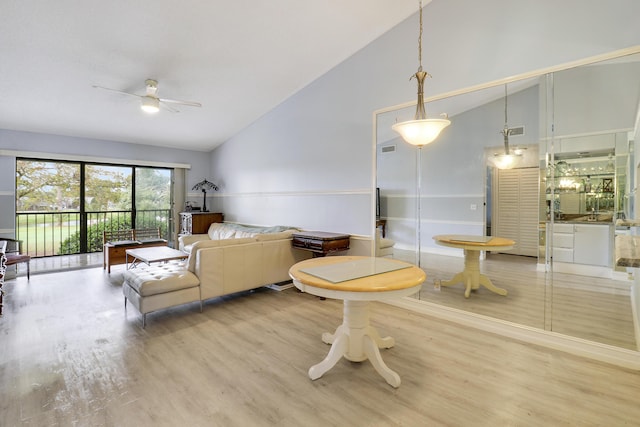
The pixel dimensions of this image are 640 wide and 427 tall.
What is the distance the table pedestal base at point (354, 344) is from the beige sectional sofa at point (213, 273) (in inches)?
70.2

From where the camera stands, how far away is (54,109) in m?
4.48

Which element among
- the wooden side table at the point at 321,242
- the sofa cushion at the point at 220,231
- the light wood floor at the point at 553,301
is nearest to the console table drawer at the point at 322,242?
the wooden side table at the point at 321,242

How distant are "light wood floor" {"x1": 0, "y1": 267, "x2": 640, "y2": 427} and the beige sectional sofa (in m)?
0.26

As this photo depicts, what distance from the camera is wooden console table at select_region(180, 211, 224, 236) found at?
21.3 feet

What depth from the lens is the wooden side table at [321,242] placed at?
3.95 m

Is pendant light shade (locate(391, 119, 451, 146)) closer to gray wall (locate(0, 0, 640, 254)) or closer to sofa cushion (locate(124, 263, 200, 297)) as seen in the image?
gray wall (locate(0, 0, 640, 254))

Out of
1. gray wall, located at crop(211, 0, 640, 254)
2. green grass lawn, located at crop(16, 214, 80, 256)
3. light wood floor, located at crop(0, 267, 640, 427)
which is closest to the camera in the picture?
light wood floor, located at crop(0, 267, 640, 427)

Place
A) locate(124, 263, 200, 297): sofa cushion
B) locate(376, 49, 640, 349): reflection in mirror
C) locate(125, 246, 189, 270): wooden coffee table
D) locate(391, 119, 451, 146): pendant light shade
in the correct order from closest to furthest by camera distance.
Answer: locate(391, 119, 451, 146): pendant light shade, locate(376, 49, 640, 349): reflection in mirror, locate(124, 263, 200, 297): sofa cushion, locate(125, 246, 189, 270): wooden coffee table

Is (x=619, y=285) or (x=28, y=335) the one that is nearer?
(x=619, y=285)

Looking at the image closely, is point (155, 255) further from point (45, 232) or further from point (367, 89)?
point (367, 89)

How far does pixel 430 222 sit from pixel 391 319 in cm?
121

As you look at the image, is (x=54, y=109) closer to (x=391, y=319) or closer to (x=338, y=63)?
(x=338, y=63)

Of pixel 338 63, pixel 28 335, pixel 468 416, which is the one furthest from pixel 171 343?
pixel 338 63

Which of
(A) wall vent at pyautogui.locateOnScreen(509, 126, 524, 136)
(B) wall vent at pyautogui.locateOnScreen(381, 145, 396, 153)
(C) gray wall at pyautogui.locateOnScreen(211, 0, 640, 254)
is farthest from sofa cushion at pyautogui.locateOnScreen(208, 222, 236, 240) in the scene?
(A) wall vent at pyautogui.locateOnScreen(509, 126, 524, 136)
